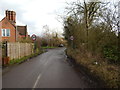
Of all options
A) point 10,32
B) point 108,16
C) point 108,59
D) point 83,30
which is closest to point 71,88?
point 108,59

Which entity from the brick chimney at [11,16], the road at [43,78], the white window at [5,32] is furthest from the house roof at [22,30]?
the road at [43,78]

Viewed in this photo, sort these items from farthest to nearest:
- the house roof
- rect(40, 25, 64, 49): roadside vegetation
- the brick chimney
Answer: rect(40, 25, 64, 49): roadside vegetation → the house roof → the brick chimney

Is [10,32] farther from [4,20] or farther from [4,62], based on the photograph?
[4,62]

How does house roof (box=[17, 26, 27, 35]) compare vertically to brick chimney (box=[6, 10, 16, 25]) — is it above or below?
below

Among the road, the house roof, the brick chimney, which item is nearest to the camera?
the road

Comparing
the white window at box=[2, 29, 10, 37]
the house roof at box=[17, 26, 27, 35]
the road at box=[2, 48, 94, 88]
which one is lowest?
the road at box=[2, 48, 94, 88]

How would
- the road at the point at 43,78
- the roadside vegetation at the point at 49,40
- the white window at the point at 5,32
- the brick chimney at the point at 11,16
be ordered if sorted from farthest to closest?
the roadside vegetation at the point at 49,40 < the brick chimney at the point at 11,16 < the white window at the point at 5,32 < the road at the point at 43,78

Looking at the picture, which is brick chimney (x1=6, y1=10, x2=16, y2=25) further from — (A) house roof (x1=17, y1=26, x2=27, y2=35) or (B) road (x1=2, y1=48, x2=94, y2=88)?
(B) road (x1=2, y1=48, x2=94, y2=88)

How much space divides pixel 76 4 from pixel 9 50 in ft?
41.7

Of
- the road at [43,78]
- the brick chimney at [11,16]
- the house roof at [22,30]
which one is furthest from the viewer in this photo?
the house roof at [22,30]

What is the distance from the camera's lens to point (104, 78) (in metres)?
6.24

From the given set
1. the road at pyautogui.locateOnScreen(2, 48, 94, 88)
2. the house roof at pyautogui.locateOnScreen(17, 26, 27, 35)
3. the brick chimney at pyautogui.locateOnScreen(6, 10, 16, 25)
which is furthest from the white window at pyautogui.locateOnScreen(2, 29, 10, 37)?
the road at pyautogui.locateOnScreen(2, 48, 94, 88)

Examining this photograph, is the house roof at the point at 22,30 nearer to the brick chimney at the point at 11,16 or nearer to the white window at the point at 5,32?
the brick chimney at the point at 11,16

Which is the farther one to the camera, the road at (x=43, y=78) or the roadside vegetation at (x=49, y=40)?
the roadside vegetation at (x=49, y=40)
